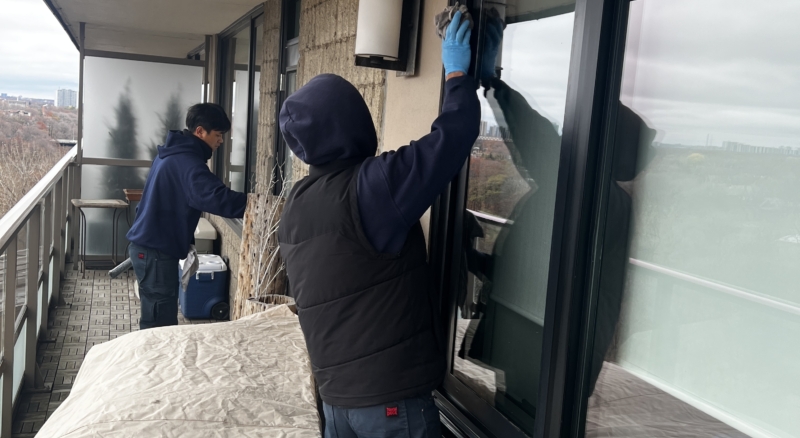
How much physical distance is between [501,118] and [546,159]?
0.26 metres

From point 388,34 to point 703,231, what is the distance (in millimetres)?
1345

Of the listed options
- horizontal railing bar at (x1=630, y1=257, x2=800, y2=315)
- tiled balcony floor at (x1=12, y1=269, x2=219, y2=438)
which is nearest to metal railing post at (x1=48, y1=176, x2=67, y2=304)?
tiled balcony floor at (x1=12, y1=269, x2=219, y2=438)

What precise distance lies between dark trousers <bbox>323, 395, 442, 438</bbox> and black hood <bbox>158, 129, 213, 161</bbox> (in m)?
2.52

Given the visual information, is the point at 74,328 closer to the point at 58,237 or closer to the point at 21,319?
the point at 21,319

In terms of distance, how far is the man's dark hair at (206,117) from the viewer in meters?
3.93

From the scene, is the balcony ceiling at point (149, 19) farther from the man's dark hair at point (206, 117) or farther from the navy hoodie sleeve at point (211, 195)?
the navy hoodie sleeve at point (211, 195)

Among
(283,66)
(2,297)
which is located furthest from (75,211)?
(2,297)

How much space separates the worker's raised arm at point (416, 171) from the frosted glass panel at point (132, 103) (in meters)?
7.40

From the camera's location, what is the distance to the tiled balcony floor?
3832 millimetres

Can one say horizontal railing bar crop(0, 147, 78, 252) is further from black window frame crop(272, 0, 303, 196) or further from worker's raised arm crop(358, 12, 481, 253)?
worker's raised arm crop(358, 12, 481, 253)

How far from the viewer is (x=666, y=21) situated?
1.26 metres

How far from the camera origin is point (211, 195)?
143 inches

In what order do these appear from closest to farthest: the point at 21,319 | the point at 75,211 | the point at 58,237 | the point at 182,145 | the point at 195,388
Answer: the point at 195,388
the point at 182,145
the point at 21,319
the point at 58,237
the point at 75,211

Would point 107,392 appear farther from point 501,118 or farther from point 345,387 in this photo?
point 501,118
